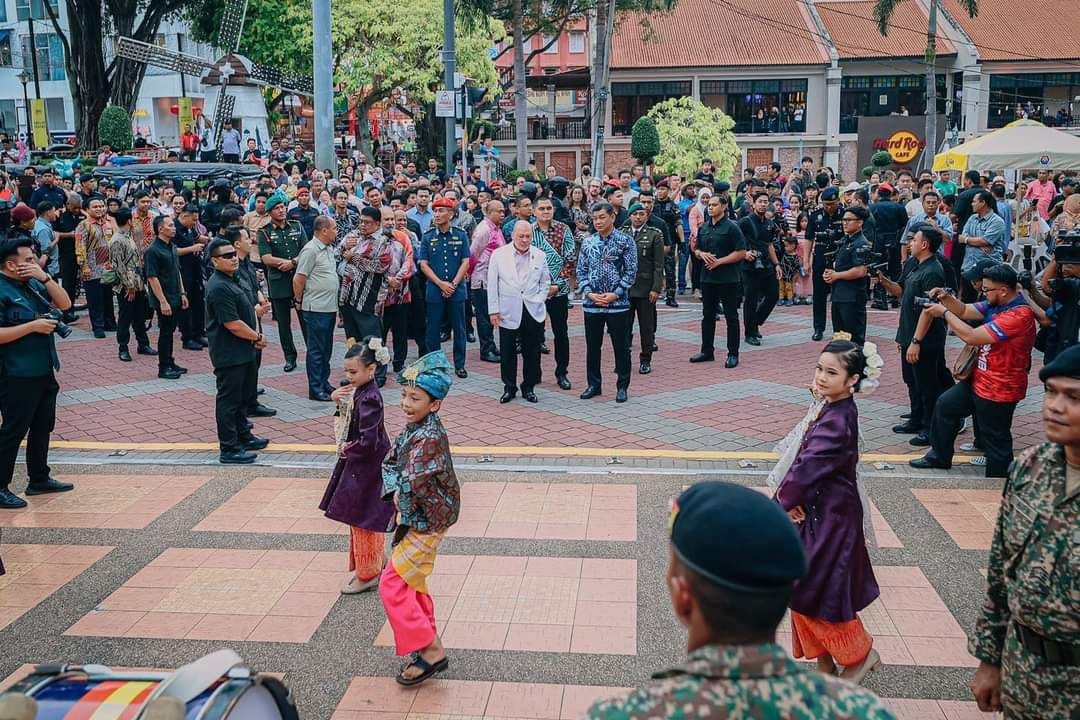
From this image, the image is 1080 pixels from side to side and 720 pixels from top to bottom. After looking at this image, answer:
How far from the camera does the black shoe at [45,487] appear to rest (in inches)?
302

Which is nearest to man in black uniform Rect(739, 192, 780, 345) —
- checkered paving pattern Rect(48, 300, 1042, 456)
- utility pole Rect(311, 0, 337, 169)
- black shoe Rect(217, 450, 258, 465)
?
checkered paving pattern Rect(48, 300, 1042, 456)

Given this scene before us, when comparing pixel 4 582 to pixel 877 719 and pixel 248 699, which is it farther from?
pixel 877 719

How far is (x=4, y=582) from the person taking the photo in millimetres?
6070

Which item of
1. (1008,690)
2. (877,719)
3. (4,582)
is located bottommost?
(4,582)

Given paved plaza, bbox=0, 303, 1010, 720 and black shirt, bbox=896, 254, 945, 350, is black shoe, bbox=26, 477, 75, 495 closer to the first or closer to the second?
paved plaza, bbox=0, 303, 1010, 720

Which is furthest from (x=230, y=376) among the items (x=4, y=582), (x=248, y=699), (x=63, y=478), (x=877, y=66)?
(x=877, y=66)

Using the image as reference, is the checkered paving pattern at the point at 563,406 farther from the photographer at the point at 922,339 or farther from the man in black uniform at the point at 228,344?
the man in black uniform at the point at 228,344

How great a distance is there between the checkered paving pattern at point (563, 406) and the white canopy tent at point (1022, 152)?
5888 mm

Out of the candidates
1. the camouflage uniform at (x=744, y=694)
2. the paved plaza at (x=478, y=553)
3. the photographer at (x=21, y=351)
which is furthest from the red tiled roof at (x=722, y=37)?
the camouflage uniform at (x=744, y=694)

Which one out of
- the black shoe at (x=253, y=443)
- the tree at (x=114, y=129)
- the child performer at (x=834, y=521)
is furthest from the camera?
the tree at (x=114, y=129)

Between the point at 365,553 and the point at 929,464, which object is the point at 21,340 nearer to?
the point at 365,553

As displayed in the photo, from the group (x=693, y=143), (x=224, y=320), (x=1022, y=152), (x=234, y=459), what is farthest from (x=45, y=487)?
(x=693, y=143)

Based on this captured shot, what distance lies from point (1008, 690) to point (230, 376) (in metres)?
6.60

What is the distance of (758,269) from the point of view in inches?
503
